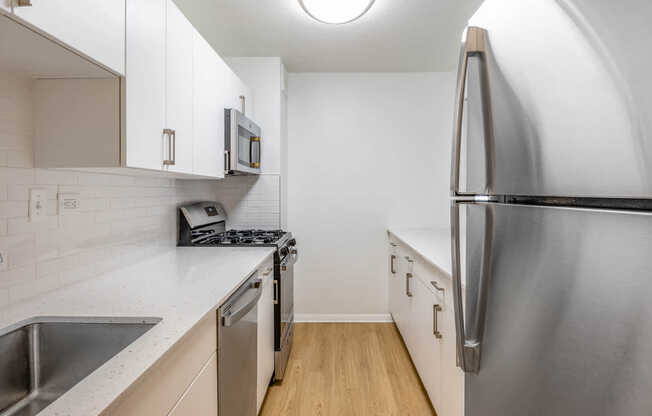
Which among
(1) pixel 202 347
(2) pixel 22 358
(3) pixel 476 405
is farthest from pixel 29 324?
(3) pixel 476 405

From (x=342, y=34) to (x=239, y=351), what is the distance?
7.46ft

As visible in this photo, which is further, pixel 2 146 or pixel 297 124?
pixel 297 124

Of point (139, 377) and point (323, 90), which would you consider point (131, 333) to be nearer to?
point (139, 377)

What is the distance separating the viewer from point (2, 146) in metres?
1.12

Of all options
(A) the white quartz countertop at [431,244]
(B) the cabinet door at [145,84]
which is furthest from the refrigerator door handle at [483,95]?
(B) the cabinet door at [145,84]

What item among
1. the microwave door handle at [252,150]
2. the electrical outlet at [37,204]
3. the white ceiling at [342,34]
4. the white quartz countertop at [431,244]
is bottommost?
the white quartz countertop at [431,244]

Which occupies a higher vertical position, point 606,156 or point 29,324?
point 606,156

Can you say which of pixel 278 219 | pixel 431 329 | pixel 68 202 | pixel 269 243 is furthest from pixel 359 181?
pixel 68 202

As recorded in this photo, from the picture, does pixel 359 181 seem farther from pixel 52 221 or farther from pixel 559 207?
pixel 559 207

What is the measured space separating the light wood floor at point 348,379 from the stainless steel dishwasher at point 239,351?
0.51m

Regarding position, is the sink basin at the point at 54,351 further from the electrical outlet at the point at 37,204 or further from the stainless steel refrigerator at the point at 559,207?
the stainless steel refrigerator at the point at 559,207

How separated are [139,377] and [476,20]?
45.0 inches

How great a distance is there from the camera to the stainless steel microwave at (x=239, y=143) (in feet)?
7.73

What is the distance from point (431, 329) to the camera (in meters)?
1.93
